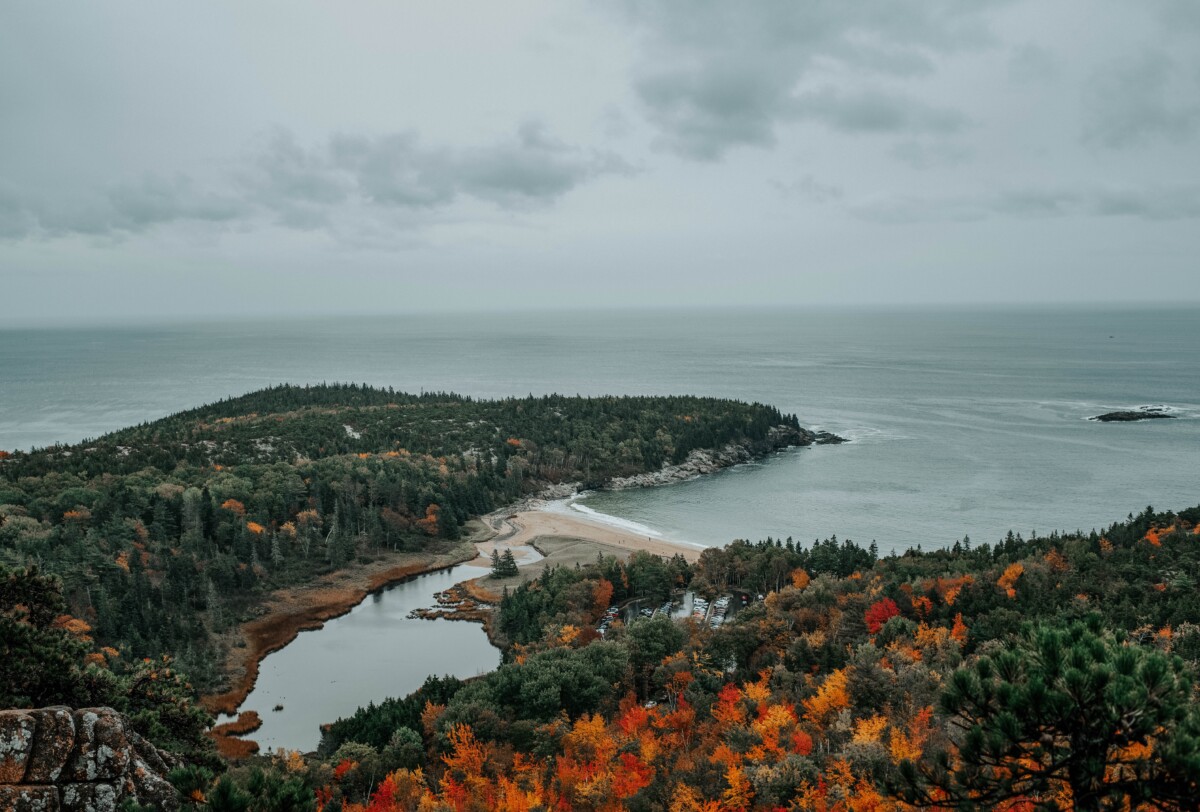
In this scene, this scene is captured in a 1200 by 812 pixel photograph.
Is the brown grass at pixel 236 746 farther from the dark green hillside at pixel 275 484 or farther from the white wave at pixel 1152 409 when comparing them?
the white wave at pixel 1152 409

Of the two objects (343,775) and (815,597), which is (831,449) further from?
(343,775)

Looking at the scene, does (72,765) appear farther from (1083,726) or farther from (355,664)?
(355,664)

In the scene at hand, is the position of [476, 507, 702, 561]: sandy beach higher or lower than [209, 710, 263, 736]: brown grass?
higher

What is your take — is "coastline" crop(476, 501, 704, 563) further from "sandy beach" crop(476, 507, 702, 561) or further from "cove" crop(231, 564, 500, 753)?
"cove" crop(231, 564, 500, 753)

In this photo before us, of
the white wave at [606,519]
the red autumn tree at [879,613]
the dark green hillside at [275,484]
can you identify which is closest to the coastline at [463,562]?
the white wave at [606,519]

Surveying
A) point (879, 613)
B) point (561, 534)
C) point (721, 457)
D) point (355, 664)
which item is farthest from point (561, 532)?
point (879, 613)

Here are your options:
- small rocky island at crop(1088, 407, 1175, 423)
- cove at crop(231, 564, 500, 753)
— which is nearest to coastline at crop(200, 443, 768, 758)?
cove at crop(231, 564, 500, 753)

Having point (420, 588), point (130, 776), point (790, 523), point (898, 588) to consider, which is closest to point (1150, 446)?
point (790, 523)
